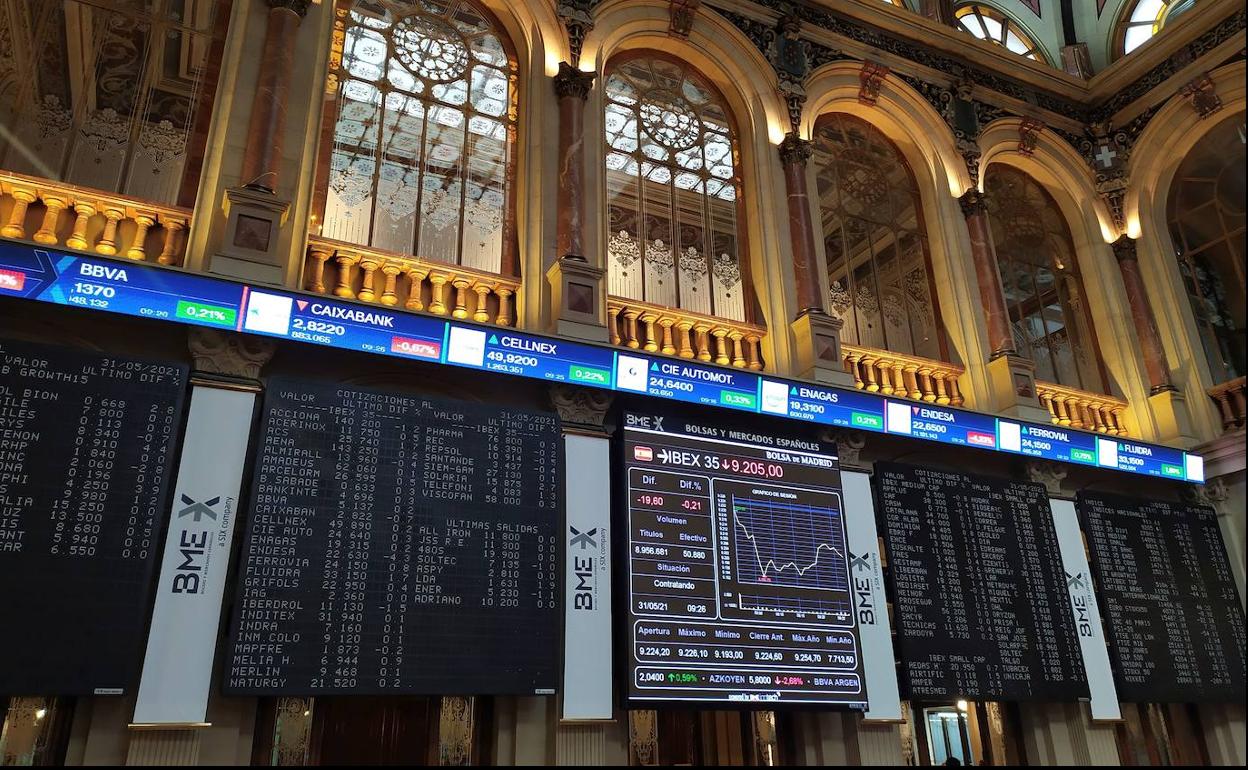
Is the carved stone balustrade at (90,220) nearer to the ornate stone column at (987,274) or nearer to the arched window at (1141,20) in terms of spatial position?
the ornate stone column at (987,274)

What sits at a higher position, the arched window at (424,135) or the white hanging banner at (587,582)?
the arched window at (424,135)

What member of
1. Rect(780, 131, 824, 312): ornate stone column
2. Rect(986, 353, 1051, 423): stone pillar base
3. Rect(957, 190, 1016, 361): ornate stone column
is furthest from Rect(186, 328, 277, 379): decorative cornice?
Rect(957, 190, 1016, 361): ornate stone column

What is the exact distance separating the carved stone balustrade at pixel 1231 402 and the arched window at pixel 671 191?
22.6 feet

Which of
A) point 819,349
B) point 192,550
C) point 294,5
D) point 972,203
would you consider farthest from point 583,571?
point 972,203

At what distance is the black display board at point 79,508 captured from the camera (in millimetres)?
6367

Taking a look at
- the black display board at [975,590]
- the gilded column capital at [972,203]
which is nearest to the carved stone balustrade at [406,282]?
the black display board at [975,590]

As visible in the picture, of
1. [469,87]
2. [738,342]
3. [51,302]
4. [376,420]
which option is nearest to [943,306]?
[738,342]

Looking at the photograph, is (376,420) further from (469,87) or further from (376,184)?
(469,87)

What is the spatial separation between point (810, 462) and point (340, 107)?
20.3ft

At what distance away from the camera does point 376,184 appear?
9492 mm

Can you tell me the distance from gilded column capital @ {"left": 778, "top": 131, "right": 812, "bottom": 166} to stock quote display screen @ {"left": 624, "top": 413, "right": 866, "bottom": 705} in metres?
3.94

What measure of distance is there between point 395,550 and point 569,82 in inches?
226

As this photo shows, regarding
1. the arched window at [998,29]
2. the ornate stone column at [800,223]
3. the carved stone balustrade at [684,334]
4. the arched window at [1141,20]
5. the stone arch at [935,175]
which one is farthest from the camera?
the arched window at [998,29]

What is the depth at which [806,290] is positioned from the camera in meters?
10.8
